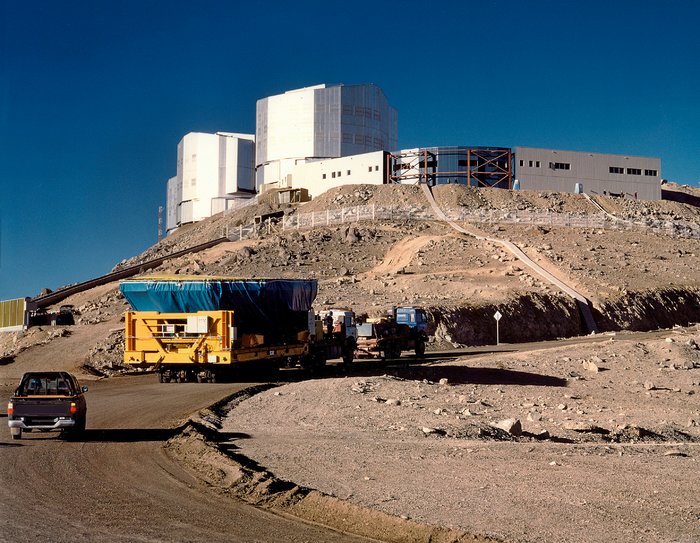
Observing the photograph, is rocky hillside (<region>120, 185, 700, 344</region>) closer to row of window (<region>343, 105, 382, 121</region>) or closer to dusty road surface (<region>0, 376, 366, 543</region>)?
row of window (<region>343, 105, 382, 121</region>)

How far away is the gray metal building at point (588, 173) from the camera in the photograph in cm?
9662

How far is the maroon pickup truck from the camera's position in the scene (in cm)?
1741

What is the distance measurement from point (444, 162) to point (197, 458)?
272 feet

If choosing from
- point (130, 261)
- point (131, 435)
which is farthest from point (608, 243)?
point (131, 435)

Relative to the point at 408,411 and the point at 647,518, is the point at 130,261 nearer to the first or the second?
the point at 408,411

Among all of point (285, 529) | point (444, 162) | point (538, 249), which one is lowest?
point (285, 529)

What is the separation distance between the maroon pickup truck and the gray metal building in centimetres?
8245

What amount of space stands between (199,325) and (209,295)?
1081mm

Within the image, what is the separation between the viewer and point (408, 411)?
896 inches

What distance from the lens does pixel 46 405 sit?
1750cm

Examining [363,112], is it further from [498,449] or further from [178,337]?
[498,449]

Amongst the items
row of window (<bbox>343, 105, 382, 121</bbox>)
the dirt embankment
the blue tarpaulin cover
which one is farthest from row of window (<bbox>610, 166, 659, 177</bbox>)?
the blue tarpaulin cover

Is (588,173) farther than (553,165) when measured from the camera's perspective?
Yes

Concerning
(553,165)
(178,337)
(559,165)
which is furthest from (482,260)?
(178,337)
